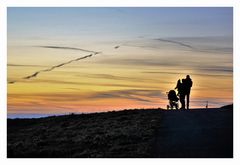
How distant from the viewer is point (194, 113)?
2703 centimetres

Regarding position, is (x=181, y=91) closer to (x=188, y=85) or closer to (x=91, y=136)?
(x=188, y=85)

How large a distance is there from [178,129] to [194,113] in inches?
197

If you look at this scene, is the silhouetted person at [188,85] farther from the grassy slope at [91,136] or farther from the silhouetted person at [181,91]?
the grassy slope at [91,136]

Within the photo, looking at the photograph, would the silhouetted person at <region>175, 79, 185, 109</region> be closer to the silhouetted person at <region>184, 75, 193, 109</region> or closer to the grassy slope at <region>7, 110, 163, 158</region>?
the silhouetted person at <region>184, 75, 193, 109</region>

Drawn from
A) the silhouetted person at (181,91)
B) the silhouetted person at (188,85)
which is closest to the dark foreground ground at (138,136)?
the silhouetted person at (181,91)

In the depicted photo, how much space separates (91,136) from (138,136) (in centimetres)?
300

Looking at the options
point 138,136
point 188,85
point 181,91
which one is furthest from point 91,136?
point 188,85

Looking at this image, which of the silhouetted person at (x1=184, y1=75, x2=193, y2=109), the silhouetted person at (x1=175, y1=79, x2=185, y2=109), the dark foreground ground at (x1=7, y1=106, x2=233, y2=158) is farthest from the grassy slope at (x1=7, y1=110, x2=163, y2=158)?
the silhouetted person at (x1=184, y1=75, x2=193, y2=109)

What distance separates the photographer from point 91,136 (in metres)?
24.5

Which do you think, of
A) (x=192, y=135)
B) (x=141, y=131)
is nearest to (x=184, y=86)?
(x=141, y=131)

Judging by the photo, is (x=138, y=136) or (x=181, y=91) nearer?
(x=138, y=136)

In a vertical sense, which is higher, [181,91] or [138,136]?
[181,91]
